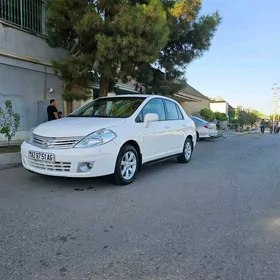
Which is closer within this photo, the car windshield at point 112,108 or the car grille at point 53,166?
the car grille at point 53,166

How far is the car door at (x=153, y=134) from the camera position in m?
5.78

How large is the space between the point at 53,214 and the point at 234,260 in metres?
2.27

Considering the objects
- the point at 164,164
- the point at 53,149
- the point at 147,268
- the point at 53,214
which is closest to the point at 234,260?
the point at 147,268

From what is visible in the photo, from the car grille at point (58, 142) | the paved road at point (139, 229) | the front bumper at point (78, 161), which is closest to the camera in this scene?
the paved road at point (139, 229)

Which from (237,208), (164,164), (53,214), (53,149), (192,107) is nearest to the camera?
(53,214)

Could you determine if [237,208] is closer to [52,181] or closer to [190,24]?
[52,181]

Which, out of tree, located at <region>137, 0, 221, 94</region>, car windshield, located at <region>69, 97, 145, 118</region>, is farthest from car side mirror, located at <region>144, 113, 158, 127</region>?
tree, located at <region>137, 0, 221, 94</region>

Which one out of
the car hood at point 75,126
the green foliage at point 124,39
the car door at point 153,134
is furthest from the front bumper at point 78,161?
the green foliage at point 124,39

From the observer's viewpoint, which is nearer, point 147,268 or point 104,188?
point 147,268

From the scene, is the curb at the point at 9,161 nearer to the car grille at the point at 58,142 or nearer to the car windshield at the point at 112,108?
the car windshield at the point at 112,108

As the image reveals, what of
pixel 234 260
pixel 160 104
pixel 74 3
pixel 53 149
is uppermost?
pixel 74 3

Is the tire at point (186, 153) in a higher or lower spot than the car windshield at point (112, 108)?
lower

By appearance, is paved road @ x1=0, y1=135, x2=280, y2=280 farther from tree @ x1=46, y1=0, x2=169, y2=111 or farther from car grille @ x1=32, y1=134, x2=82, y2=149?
tree @ x1=46, y1=0, x2=169, y2=111

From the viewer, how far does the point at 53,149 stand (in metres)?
4.80
